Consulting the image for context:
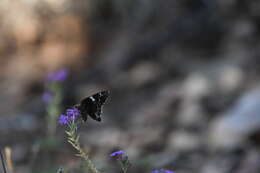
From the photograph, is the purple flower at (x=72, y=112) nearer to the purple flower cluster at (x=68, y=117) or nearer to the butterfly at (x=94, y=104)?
the purple flower cluster at (x=68, y=117)

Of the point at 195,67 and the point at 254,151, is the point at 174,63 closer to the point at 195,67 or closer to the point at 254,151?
the point at 195,67

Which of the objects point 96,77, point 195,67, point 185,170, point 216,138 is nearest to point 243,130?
point 216,138

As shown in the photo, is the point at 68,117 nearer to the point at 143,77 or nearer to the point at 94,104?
the point at 94,104

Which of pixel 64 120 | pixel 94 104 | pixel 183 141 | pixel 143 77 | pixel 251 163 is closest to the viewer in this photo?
pixel 64 120

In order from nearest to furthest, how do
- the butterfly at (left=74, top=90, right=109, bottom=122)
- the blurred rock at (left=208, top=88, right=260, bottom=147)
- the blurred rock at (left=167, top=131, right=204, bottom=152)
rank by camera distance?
the butterfly at (left=74, top=90, right=109, bottom=122)
the blurred rock at (left=208, top=88, right=260, bottom=147)
the blurred rock at (left=167, top=131, right=204, bottom=152)

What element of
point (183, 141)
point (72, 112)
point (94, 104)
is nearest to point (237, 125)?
point (183, 141)

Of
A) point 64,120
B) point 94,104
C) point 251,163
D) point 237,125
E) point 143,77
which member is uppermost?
point 143,77

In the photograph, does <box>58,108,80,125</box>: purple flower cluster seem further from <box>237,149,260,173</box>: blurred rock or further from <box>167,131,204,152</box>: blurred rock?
<box>167,131,204,152</box>: blurred rock

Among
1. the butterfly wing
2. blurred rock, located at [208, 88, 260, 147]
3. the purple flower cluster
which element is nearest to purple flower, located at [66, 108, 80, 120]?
the purple flower cluster
